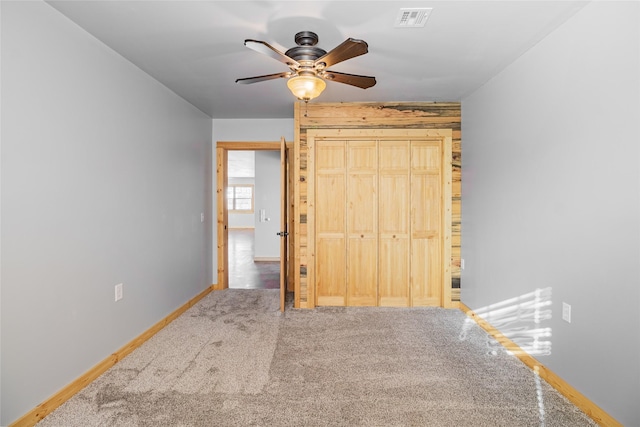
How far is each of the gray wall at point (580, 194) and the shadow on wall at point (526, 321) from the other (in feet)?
0.10

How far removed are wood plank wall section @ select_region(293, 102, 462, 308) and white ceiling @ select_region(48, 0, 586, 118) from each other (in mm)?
577

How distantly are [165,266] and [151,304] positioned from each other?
0.43 meters

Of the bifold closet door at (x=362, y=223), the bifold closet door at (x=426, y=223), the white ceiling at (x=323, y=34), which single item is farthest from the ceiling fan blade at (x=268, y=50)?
the bifold closet door at (x=426, y=223)

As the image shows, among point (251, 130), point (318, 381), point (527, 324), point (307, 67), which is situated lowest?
point (318, 381)

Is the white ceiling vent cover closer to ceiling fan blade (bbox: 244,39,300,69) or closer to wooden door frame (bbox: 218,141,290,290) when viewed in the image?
ceiling fan blade (bbox: 244,39,300,69)

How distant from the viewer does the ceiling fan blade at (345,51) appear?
1.86m

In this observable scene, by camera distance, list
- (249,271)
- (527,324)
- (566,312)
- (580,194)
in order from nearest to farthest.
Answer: (580,194), (566,312), (527,324), (249,271)

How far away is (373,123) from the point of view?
414cm

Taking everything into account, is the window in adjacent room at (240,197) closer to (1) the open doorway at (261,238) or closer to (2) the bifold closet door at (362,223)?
(1) the open doorway at (261,238)

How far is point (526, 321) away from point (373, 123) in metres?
2.57

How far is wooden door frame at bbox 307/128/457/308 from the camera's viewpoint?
4.11 metres

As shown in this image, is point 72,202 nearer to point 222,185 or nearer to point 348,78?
point 348,78

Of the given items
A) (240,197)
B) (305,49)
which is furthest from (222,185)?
(240,197)

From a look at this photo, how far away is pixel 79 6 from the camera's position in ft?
6.86
